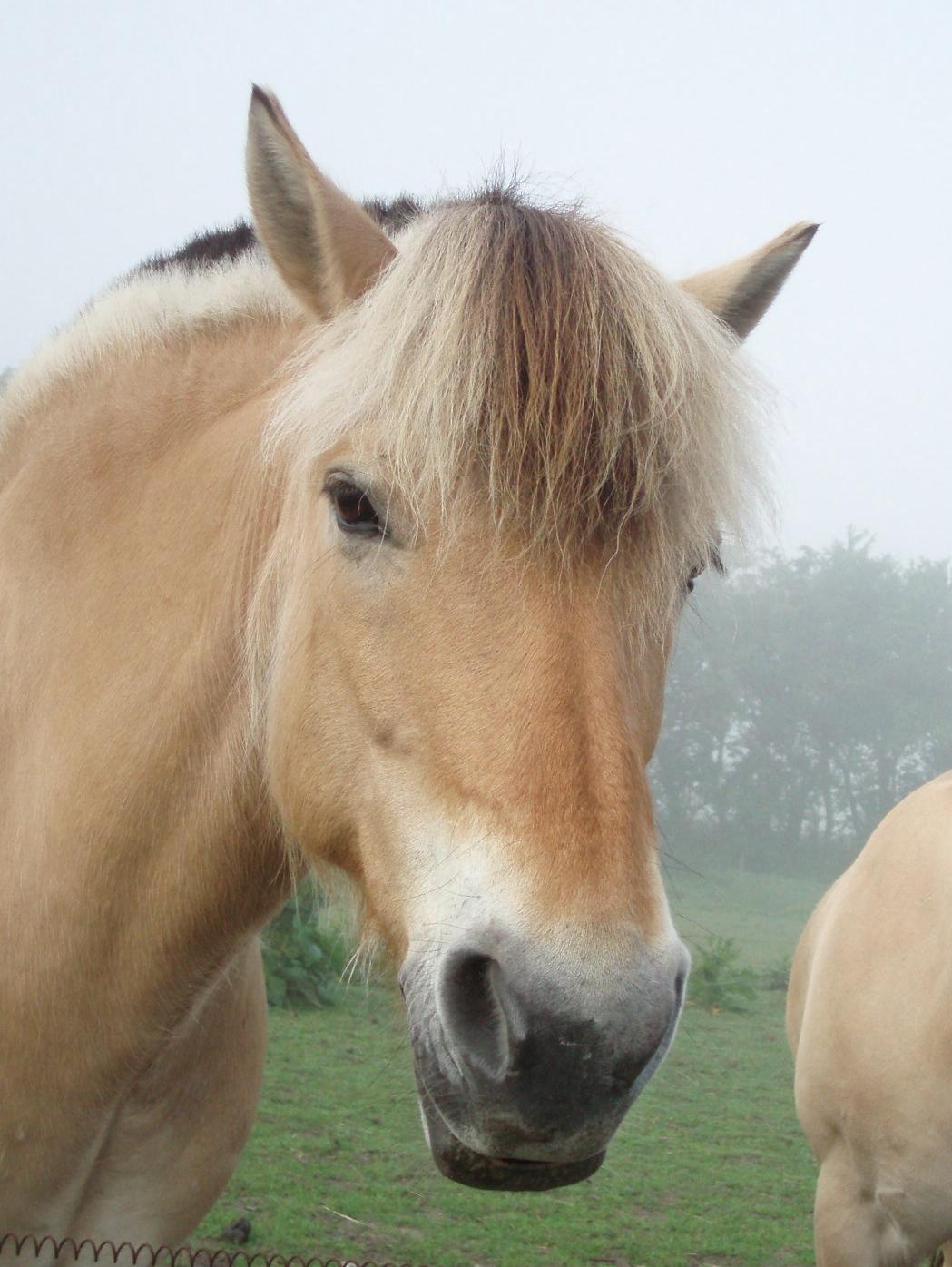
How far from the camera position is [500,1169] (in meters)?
1.63

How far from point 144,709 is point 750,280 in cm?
171

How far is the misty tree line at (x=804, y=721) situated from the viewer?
23.2 meters

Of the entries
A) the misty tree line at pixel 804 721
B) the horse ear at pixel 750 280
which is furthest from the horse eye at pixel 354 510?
the misty tree line at pixel 804 721

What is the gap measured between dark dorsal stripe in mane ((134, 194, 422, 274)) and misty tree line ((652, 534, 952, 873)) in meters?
17.7

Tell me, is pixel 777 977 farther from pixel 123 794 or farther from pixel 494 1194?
pixel 123 794

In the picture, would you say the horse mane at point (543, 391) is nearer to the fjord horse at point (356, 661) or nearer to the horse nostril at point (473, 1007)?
the fjord horse at point (356, 661)

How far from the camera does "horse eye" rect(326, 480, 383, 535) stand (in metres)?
1.99

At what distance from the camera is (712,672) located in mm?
23359

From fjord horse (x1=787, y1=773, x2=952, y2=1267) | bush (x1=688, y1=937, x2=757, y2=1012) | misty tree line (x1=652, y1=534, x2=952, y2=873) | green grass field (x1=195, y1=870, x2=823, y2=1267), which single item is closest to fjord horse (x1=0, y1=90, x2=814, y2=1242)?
green grass field (x1=195, y1=870, x2=823, y2=1267)

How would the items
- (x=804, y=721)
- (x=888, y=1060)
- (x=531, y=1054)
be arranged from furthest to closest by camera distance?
(x=804, y=721)
(x=888, y=1060)
(x=531, y=1054)

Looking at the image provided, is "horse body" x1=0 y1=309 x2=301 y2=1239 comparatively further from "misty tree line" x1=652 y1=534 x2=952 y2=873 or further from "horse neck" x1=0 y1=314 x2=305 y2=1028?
"misty tree line" x1=652 y1=534 x2=952 y2=873

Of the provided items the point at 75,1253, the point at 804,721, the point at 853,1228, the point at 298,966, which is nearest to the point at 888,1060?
the point at 853,1228

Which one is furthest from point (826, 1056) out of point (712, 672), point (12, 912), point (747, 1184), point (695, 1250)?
point (712, 672)

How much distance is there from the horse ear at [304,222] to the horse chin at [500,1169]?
5.26 ft
